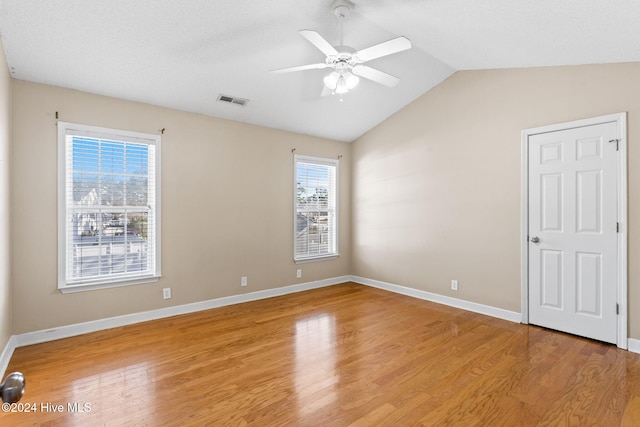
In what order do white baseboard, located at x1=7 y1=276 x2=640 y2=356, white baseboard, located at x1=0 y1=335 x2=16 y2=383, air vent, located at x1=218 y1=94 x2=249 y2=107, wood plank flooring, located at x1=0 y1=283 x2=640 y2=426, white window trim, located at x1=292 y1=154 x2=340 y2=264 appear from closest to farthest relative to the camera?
wood plank flooring, located at x1=0 y1=283 x2=640 y2=426 → white baseboard, located at x1=0 y1=335 x2=16 y2=383 → white baseboard, located at x1=7 y1=276 x2=640 y2=356 → air vent, located at x1=218 y1=94 x2=249 y2=107 → white window trim, located at x1=292 y1=154 x2=340 y2=264

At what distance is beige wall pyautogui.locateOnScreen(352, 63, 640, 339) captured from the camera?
318 cm

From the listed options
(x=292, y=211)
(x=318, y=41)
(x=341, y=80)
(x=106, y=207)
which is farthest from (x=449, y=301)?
(x=106, y=207)

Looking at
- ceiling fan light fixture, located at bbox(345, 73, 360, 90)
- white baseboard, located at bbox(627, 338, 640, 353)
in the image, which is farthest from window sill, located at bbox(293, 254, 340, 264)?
white baseboard, located at bbox(627, 338, 640, 353)

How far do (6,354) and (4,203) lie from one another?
1.30 metres

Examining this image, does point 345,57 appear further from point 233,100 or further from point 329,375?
point 329,375

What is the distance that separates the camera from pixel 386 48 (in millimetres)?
2445

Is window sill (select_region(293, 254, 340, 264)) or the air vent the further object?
window sill (select_region(293, 254, 340, 264))

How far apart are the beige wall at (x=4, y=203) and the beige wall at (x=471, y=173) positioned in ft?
14.9

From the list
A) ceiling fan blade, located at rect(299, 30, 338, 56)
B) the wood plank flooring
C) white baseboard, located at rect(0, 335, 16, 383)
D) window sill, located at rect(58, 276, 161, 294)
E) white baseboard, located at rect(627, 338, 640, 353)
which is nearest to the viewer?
the wood plank flooring

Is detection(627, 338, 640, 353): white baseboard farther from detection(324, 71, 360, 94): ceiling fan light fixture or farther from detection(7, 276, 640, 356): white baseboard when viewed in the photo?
detection(324, 71, 360, 94): ceiling fan light fixture

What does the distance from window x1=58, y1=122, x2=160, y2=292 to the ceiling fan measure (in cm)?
216

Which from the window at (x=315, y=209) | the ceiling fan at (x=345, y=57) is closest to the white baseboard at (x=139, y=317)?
the window at (x=315, y=209)

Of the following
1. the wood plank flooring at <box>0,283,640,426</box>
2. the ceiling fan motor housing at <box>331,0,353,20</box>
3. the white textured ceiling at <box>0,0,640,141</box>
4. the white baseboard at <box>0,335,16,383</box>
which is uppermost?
the ceiling fan motor housing at <box>331,0,353,20</box>

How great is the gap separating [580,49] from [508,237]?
78.6 inches
